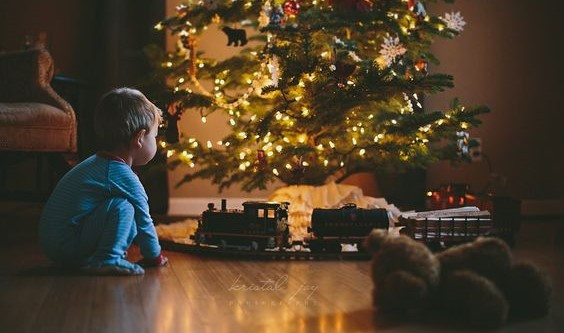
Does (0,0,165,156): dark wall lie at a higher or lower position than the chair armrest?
higher

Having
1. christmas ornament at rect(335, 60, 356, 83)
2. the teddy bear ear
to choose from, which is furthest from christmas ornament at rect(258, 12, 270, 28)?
the teddy bear ear

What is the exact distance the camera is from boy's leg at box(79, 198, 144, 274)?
2.25 m

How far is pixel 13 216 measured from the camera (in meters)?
4.04

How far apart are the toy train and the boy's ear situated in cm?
51

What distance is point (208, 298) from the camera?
191cm

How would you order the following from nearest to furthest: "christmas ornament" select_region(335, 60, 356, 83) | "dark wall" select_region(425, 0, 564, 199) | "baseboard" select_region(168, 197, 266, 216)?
"christmas ornament" select_region(335, 60, 356, 83) < "baseboard" select_region(168, 197, 266, 216) < "dark wall" select_region(425, 0, 564, 199)

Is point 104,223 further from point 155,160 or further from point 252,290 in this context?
point 155,160

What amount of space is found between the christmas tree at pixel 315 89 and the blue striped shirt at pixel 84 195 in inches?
30.4

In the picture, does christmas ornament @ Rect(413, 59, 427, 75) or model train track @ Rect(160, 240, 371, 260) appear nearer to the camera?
model train track @ Rect(160, 240, 371, 260)

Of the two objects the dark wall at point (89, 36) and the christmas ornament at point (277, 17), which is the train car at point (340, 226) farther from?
the dark wall at point (89, 36)

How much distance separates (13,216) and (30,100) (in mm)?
984

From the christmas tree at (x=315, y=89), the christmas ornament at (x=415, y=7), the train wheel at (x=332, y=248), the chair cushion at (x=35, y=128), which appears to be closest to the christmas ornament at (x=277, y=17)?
the christmas tree at (x=315, y=89)

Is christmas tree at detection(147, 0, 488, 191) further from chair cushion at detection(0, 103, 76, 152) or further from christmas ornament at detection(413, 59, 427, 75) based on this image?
chair cushion at detection(0, 103, 76, 152)

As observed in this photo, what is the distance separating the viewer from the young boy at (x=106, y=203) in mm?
2270
